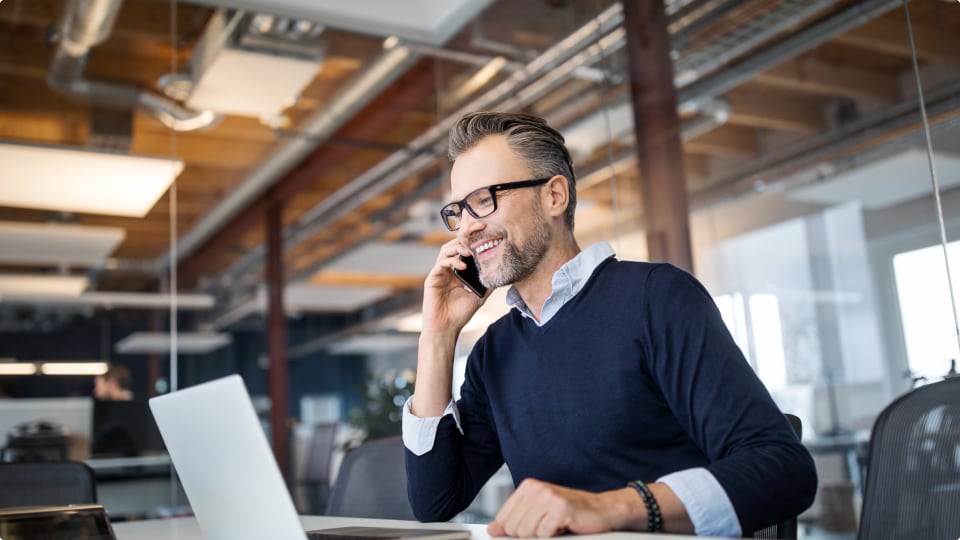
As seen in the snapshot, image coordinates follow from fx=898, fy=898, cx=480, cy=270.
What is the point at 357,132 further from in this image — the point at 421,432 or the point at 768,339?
the point at 421,432

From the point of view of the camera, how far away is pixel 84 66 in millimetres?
4609

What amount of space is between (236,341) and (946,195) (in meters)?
3.67

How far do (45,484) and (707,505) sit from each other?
1.90m

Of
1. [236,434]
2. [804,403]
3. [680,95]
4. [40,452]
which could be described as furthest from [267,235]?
[236,434]

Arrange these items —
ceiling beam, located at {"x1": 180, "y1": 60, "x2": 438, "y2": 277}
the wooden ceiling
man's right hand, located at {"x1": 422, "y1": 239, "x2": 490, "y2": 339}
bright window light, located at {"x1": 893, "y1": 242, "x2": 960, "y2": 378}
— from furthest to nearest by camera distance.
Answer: ceiling beam, located at {"x1": 180, "y1": 60, "x2": 438, "y2": 277}
the wooden ceiling
bright window light, located at {"x1": 893, "y1": 242, "x2": 960, "y2": 378}
man's right hand, located at {"x1": 422, "y1": 239, "x2": 490, "y2": 339}

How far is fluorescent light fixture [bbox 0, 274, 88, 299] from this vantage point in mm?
4242

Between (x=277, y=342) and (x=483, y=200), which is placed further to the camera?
(x=277, y=342)

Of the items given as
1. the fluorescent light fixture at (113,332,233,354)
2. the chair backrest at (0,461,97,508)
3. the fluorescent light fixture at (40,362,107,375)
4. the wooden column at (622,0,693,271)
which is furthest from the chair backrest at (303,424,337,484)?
the chair backrest at (0,461,97,508)

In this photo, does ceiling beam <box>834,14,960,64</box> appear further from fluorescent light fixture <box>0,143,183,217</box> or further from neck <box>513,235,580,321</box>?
fluorescent light fixture <box>0,143,183,217</box>

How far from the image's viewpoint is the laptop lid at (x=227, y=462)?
43.1 inches

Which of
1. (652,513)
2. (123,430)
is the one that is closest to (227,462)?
(652,513)

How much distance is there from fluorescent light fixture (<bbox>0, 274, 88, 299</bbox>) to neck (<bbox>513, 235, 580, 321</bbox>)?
331cm

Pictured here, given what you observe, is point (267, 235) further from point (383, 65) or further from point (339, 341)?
point (383, 65)

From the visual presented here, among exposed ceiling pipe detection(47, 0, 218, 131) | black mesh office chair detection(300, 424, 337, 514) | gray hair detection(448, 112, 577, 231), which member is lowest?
black mesh office chair detection(300, 424, 337, 514)
